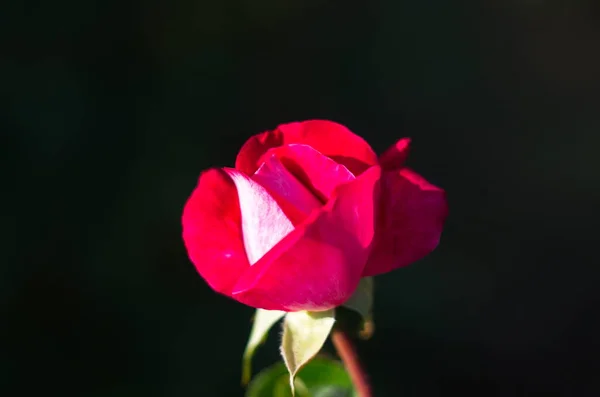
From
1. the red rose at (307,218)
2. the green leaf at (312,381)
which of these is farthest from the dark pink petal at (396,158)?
the green leaf at (312,381)

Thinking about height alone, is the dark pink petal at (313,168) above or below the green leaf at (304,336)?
above

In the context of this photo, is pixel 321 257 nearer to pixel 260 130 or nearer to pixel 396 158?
pixel 396 158

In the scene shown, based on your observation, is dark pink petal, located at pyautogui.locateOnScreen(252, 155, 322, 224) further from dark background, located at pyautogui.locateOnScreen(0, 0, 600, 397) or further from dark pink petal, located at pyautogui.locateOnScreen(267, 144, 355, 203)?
dark background, located at pyautogui.locateOnScreen(0, 0, 600, 397)

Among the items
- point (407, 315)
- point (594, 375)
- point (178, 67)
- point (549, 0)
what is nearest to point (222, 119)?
point (178, 67)

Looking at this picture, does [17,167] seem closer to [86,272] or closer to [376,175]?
[86,272]

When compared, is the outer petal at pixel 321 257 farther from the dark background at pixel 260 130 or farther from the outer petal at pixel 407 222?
the dark background at pixel 260 130

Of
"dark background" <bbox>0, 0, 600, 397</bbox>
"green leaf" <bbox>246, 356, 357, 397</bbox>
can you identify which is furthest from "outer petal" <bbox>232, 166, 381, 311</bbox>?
"dark background" <bbox>0, 0, 600, 397</bbox>
